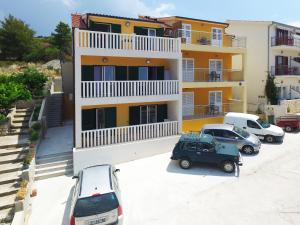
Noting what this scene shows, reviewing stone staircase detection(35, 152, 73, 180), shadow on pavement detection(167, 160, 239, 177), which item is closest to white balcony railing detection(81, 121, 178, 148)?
stone staircase detection(35, 152, 73, 180)

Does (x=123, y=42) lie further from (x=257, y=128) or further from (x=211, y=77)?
(x=257, y=128)

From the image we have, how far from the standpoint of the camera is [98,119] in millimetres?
17844

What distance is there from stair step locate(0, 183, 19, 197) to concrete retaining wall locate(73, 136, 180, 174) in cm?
317

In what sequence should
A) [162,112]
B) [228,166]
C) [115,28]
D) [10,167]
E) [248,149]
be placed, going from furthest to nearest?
[162,112]
[115,28]
[248,149]
[228,166]
[10,167]

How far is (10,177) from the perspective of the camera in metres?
12.9

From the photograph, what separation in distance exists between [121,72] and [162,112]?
433 cm

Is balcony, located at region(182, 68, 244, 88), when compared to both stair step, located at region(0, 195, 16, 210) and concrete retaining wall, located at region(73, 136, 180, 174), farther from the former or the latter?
stair step, located at region(0, 195, 16, 210)

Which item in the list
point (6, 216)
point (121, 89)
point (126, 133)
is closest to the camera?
point (6, 216)

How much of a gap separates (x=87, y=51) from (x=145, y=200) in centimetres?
893

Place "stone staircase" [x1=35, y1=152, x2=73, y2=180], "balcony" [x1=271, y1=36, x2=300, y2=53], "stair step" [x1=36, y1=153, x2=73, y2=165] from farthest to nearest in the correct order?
"balcony" [x1=271, y1=36, x2=300, y2=53] < "stair step" [x1=36, y1=153, x2=73, y2=165] < "stone staircase" [x1=35, y1=152, x2=73, y2=180]

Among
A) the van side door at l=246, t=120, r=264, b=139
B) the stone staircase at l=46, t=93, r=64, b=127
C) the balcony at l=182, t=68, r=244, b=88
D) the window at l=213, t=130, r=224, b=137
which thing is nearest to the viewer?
the window at l=213, t=130, r=224, b=137

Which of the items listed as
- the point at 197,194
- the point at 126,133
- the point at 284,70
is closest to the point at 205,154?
the point at 197,194

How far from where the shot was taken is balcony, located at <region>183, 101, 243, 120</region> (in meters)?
23.1

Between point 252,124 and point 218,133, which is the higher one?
point 252,124
